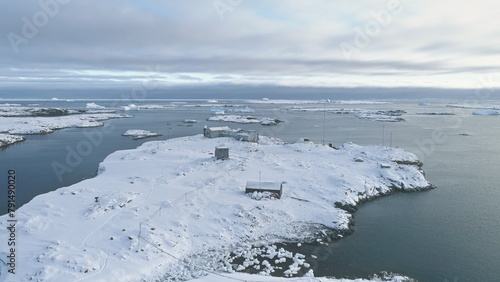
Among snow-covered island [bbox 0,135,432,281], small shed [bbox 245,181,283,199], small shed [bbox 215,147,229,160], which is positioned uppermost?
small shed [bbox 215,147,229,160]

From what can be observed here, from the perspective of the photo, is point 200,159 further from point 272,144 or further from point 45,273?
point 45,273

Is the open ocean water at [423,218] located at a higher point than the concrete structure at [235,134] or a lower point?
lower

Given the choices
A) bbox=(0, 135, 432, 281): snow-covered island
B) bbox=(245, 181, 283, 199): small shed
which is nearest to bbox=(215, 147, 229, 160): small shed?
bbox=(0, 135, 432, 281): snow-covered island

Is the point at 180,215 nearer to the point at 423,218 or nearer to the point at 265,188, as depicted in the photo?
the point at 265,188

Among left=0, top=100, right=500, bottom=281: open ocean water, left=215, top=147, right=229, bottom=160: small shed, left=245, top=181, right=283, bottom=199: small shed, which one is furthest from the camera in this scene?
left=215, top=147, right=229, bottom=160: small shed

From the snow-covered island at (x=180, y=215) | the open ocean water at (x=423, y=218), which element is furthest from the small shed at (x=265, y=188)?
the open ocean water at (x=423, y=218)

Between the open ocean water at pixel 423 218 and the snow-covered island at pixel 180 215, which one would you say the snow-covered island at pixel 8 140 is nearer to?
the open ocean water at pixel 423 218

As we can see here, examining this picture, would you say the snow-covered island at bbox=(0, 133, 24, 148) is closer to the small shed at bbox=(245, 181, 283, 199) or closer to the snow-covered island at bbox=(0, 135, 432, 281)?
the snow-covered island at bbox=(0, 135, 432, 281)

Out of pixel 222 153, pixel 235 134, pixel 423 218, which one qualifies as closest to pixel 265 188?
pixel 423 218

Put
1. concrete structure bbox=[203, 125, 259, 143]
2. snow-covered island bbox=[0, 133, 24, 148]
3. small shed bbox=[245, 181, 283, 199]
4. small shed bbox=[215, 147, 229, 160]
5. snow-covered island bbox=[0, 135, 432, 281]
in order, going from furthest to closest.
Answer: snow-covered island bbox=[0, 133, 24, 148] < concrete structure bbox=[203, 125, 259, 143] < small shed bbox=[215, 147, 229, 160] < small shed bbox=[245, 181, 283, 199] < snow-covered island bbox=[0, 135, 432, 281]
